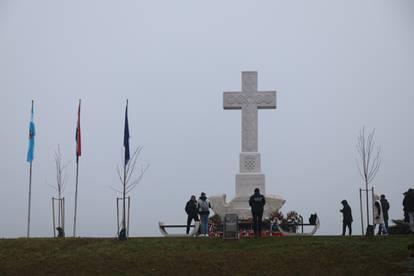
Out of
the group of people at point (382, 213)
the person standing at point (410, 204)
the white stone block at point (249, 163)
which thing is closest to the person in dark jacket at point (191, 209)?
the white stone block at point (249, 163)

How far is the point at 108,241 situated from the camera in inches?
941

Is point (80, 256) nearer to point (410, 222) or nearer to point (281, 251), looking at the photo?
point (281, 251)

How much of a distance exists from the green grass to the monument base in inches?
254

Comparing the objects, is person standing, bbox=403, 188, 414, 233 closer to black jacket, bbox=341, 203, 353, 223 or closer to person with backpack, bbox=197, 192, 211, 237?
black jacket, bbox=341, 203, 353, 223

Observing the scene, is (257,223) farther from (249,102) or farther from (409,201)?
(249,102)

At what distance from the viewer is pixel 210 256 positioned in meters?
20.9

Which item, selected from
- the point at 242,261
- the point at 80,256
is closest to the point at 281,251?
the point at 242,261

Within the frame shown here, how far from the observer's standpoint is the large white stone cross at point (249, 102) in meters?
32.5

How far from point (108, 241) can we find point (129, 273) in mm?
4558

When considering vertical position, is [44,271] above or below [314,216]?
below

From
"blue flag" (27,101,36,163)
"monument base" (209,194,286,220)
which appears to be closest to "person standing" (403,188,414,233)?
"monument base" (209,194,286,220)

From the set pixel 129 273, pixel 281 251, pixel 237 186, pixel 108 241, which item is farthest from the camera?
pixel 237 186

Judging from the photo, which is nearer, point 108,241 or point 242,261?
point 242,261

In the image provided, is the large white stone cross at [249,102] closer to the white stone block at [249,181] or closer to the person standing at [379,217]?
the white stone block at [249,181]
